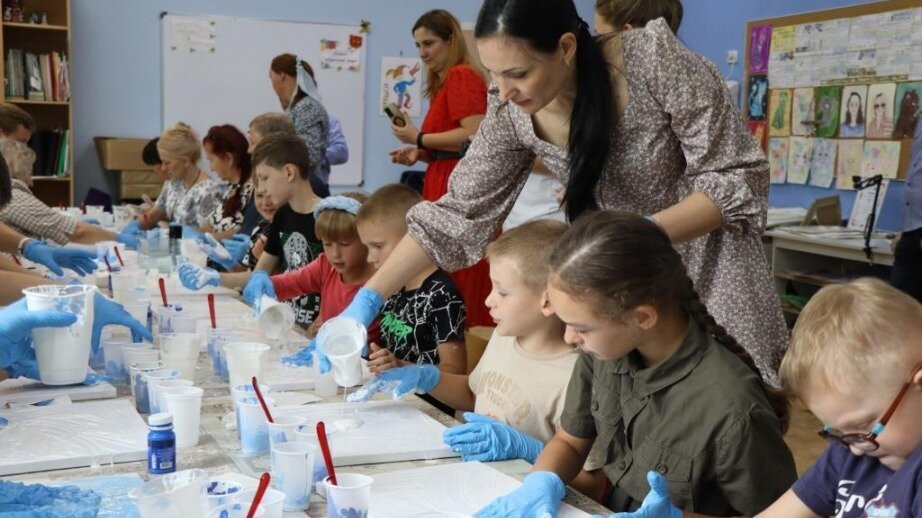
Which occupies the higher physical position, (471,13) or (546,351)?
(471,13)

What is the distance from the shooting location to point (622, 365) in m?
1.51

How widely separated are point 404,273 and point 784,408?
827 millimetres

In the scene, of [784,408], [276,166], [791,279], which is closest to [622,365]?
[784,408]

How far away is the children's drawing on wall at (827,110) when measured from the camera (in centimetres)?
505

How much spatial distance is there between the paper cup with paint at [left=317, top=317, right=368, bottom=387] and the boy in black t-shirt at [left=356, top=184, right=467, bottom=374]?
379mm

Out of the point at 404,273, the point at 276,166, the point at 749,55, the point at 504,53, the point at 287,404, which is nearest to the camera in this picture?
the point at 504,53

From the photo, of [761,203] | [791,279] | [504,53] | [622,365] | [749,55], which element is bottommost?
[791,279]

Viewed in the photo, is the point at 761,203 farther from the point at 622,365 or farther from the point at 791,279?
the point at 791,279

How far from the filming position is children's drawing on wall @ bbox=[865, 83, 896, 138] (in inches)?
186

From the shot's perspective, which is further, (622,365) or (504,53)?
(504,53)

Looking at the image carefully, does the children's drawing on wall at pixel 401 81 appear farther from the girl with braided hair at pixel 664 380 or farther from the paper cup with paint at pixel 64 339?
the girl with braided hair at pixel 664 380

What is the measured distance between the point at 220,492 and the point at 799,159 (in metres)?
4.70

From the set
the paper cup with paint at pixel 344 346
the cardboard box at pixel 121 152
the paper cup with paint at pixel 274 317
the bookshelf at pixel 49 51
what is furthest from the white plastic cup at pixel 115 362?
the cardboard box at pixel 121 152

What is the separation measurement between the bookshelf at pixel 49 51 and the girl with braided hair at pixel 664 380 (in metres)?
5.41
